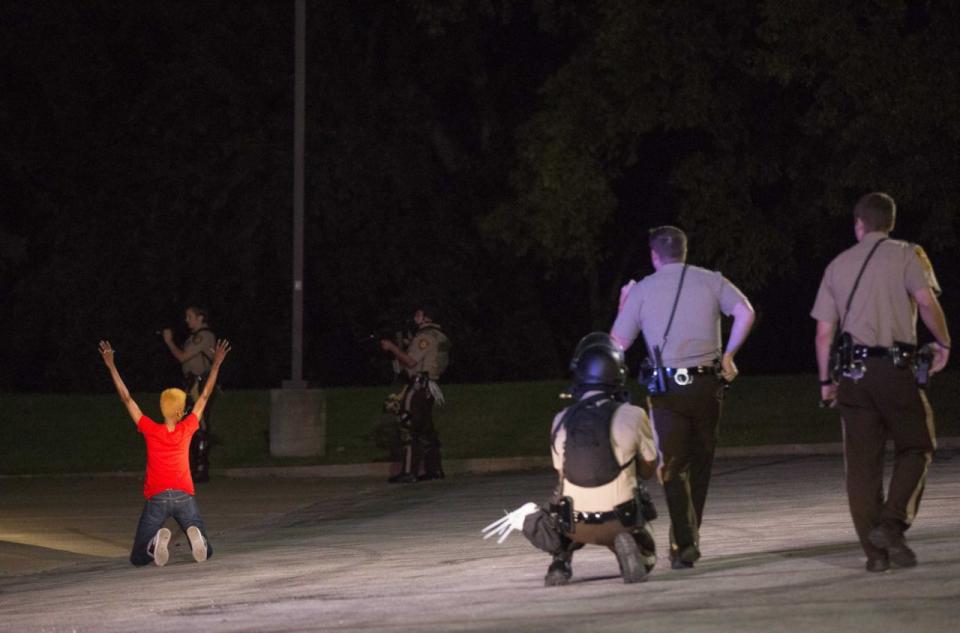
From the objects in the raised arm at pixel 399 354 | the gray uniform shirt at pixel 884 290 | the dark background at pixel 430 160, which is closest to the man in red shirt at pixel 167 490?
the gray uniform shirt at pixel 884 290

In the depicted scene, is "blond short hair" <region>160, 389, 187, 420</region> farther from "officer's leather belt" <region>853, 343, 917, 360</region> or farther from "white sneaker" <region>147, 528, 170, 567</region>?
"officer's leather belt" <region>853, 343, 917, 360</region>

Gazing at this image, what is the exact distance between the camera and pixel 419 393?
20984 mm

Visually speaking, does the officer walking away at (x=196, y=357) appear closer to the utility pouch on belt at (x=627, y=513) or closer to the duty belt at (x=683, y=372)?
the duty belt at (x=683, y=372)

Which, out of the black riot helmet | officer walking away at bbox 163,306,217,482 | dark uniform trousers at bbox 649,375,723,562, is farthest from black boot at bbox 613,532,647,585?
officer walking away at bbox 163,306,217,482

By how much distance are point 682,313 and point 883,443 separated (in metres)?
1.41

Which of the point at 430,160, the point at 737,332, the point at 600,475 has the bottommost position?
the point at 600,475

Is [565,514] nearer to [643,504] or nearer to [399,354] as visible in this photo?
[643,504]

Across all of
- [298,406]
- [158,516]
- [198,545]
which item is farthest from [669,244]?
[298,406]

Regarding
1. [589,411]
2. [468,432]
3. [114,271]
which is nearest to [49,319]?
[114,271]

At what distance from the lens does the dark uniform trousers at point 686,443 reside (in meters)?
10.4

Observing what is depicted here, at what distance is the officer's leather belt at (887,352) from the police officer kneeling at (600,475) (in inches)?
46.8

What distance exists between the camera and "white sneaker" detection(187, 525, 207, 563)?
13.4 meters

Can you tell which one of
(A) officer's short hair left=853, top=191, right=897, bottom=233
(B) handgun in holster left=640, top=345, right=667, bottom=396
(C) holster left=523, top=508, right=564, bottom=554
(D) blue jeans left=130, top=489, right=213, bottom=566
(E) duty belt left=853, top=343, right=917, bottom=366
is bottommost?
(D) blue jeans left=130, top=489, right=213, bottom=566

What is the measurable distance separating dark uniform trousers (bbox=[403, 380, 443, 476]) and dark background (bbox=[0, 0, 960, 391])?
9.55 metres
